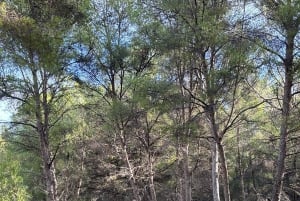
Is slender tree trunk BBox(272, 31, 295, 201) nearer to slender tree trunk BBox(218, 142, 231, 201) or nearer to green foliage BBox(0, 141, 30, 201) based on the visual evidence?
slender tree trunk BBox(218, 142, 231, 201)

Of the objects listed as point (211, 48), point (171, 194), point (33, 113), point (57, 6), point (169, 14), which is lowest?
point (171, 194)

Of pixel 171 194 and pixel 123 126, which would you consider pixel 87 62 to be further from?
pixel 171 194

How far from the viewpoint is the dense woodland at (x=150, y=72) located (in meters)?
7.96

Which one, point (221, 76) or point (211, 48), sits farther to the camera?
point (211, 48)

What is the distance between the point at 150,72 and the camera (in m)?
12.5

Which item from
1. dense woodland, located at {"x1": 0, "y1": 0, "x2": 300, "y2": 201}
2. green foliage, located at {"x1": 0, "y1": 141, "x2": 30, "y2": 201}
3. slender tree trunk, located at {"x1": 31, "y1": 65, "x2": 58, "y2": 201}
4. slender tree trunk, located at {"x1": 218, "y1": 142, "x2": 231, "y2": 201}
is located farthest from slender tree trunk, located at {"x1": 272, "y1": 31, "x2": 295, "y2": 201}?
green foliage, located at {"x1": 0, "y1": 141, "x2": 30, "y2": 201}

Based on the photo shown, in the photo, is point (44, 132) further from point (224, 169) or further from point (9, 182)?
point (224, 169)

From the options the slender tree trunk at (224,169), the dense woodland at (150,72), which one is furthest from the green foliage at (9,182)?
the slender tree trunk at (224,169)

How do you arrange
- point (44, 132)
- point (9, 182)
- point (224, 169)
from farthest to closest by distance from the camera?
1. point (9, 182)
2. point (44, 132)
3. point (224, 169)

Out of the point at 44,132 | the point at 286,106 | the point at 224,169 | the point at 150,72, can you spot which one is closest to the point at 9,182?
the point at 44,132

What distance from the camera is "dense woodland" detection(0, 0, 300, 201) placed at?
7.96m

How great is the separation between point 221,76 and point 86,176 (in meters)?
12.9

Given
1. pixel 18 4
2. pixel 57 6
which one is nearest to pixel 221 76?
pixel 57 6

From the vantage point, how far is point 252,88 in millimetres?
9102
